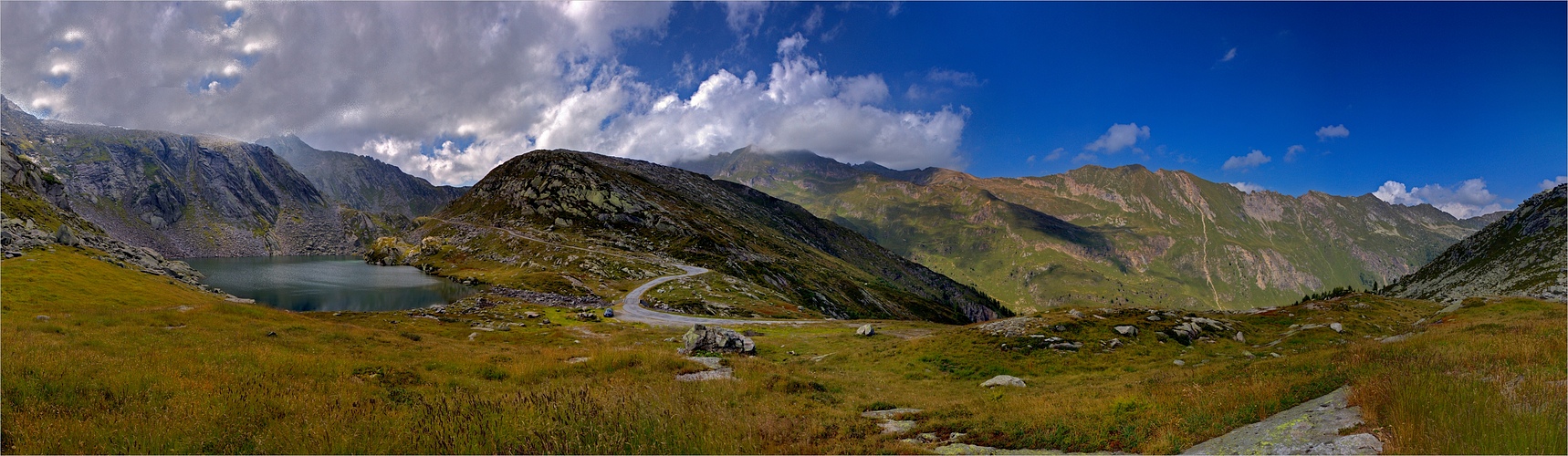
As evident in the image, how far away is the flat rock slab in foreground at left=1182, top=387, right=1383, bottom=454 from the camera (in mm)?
7719

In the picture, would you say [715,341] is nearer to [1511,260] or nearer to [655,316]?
[655,316]

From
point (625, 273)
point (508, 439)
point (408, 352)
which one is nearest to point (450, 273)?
point (625, 273)

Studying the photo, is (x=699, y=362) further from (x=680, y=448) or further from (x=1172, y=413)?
(x=1172, y=413)

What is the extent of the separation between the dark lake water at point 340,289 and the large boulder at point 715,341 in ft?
231

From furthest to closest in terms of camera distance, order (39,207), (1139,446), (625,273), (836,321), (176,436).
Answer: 1. (625,273)
2. (39,207)
3. (836,321)
4. (1139,446)
5. (176,436)

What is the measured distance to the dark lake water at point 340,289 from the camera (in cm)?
8438

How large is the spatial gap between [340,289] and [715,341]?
10752 centimetres

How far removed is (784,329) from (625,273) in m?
66.2

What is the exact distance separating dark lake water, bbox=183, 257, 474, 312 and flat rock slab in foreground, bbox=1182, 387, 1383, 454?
97965mm

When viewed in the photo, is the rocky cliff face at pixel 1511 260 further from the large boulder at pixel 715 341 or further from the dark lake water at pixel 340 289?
the dark lake water at pixel 340 289

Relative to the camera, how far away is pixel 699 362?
20.2m

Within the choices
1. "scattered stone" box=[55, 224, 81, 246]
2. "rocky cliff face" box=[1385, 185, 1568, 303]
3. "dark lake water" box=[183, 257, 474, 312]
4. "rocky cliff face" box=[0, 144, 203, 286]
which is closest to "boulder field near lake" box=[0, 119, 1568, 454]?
"rocky cliff face" box=[0, 144, 203, 286]

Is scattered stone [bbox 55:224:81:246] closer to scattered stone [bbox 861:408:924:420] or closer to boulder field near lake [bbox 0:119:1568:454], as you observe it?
boulder field near lake [bbox 0:119:1568:454]

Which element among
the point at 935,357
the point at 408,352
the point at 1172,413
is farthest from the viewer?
the point at 935,357
